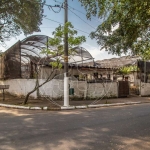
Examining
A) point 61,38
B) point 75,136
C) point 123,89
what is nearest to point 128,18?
point 75,136

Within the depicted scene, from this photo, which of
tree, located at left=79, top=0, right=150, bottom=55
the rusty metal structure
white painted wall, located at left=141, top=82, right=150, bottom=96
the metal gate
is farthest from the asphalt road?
white painted wall, located at left=141, top=82, right=150, bottom=96

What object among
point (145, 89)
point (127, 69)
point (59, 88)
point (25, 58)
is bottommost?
point (145, 89)

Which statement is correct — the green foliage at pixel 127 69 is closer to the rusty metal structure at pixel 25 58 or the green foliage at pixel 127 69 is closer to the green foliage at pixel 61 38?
the rusty metal structure at pixel 25 58

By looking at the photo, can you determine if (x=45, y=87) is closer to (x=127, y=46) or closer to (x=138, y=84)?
(x=127, y=46)

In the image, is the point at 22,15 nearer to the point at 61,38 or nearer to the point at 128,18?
the point at 61,38

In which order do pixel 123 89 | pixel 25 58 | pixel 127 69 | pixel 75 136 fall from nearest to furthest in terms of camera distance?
pixel 75 136 → pixel 25 58 → pixel 123 89 → pixel 127 69

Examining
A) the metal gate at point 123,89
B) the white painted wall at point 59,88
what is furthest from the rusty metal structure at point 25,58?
the metal gate at point 123,89

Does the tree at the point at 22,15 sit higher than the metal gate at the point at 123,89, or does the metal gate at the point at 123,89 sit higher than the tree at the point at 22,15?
the tree at the point at 22,15

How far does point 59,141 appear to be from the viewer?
15.6ft

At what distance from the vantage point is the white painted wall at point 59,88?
13.6m

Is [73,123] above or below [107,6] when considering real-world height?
below

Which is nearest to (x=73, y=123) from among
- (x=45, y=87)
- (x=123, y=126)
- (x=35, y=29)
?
(x=123, y=126)

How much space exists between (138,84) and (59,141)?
1596cm

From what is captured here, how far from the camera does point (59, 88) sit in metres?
13.7
